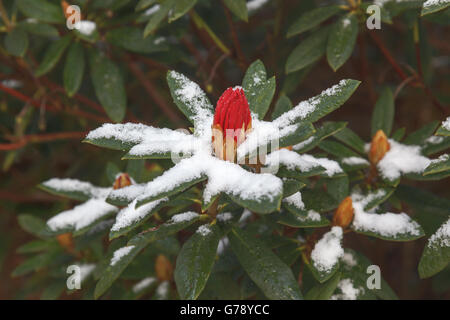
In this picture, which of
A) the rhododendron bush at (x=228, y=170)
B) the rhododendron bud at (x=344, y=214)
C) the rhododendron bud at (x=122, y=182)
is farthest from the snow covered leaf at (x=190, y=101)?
the rhododendron bud at (x=344, y=214)

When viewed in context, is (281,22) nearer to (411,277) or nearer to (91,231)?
(91,231)

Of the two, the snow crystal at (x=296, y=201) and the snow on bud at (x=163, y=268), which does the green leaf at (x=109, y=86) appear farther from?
the snow crystal at (x=296, y=201)

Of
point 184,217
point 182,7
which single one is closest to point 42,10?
point 182,7

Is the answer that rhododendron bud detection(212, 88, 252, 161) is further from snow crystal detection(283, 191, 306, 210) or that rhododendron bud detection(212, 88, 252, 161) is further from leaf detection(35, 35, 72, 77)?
leaf detection(35, 35, 72, 77)

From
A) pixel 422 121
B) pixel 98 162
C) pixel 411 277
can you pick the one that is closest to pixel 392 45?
pixel 422 121

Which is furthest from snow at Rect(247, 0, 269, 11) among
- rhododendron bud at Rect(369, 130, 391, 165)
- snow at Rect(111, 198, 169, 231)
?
snow at Rect(111, 198, 169, 231)

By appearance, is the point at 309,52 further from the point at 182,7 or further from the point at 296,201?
the point at 296,201
